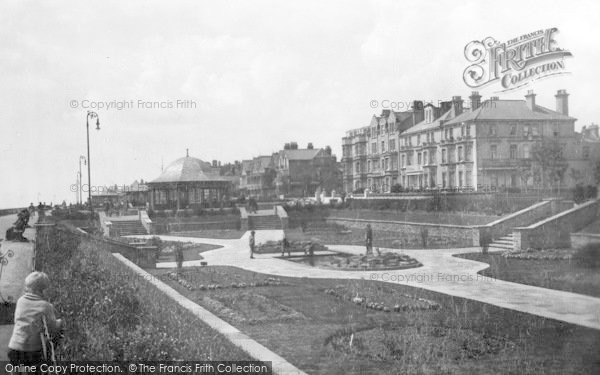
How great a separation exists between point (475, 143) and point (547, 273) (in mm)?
31636

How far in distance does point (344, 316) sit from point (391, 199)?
3300cm

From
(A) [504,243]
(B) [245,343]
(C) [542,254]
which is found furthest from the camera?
(A) [504,243]

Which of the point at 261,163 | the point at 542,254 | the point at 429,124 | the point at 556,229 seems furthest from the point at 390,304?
the point at 261,163

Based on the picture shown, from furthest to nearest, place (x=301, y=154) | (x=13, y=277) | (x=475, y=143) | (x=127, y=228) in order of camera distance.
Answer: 1. (x=301, y=154)
2. (x=475, y=143)
3. (x=127, y=228)
4. (x=13, y=277)

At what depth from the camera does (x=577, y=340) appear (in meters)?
10.3

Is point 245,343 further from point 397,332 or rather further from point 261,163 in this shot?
point 261,163

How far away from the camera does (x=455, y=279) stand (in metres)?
18.3

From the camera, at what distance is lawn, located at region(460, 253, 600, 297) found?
16.0 m

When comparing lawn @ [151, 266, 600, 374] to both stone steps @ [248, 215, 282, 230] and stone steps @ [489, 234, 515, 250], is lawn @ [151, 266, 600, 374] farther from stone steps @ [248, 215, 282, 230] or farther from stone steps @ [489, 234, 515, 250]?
stone steps @ [248, 215, 282, 230]

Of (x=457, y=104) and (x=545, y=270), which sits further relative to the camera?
(x=457, y=104)

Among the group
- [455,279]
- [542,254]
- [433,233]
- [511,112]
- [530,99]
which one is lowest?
[455,279]

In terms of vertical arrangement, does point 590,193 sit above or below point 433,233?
above

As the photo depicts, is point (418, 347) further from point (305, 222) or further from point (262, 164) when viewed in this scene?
point (262, 164)

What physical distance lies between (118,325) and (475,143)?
44898 mm
